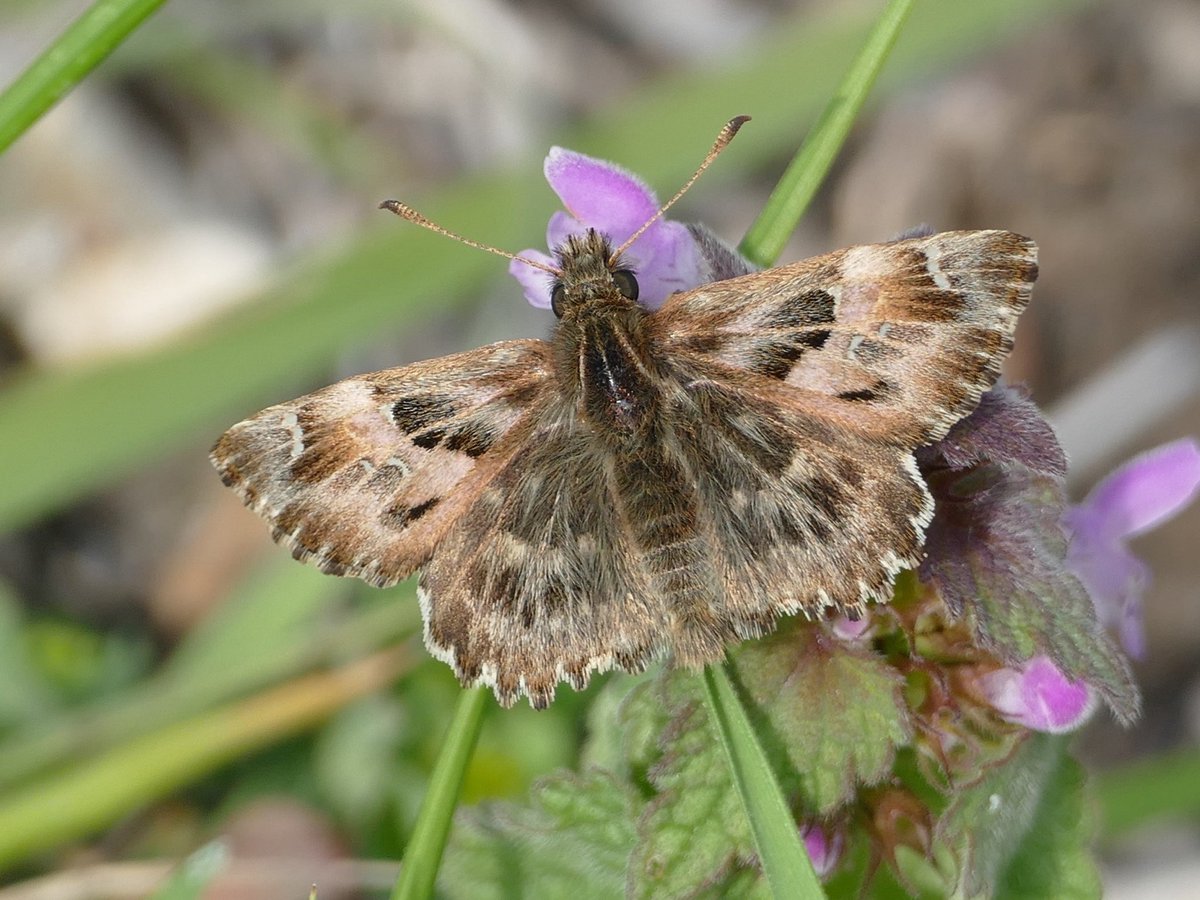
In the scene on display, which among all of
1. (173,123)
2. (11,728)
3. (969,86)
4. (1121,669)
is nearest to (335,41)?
(173,123)

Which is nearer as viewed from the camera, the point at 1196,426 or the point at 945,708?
the point at 945,708

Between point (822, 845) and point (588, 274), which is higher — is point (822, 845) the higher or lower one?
the lower one

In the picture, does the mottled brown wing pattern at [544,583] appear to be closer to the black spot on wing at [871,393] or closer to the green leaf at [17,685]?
the black spot on wing at [871,393]

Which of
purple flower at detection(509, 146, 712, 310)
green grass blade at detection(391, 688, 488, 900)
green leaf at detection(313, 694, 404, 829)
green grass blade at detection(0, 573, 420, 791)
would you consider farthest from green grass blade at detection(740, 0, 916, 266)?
green leaf at detection(313, 694, 404, 829)

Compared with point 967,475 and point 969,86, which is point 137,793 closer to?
point 967,475

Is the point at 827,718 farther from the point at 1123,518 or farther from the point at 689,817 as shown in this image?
the point at 1123,518

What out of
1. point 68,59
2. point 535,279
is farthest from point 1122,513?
point 68,59
